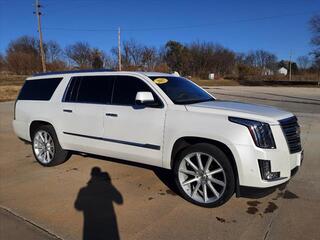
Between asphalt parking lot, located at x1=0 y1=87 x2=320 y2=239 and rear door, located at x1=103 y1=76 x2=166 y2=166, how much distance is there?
1.75 ft

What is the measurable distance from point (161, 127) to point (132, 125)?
0.52m

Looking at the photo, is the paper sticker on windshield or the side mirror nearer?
the side mirror

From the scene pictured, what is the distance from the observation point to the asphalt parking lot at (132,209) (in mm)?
3936

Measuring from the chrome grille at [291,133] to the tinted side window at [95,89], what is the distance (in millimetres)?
2659

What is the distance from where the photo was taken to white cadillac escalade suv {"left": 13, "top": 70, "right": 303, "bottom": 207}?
427 centimetres

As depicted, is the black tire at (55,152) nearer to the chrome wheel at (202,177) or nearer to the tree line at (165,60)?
the chrome wheel at (202,177)

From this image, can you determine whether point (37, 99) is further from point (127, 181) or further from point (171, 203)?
point (171, 203)

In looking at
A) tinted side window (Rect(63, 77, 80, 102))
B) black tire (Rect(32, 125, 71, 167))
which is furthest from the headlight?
black tire (Rect(32, 125, 71, 167))

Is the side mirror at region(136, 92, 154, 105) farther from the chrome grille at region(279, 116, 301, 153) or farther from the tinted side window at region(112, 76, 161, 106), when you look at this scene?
the chrome grille at region(279, 116, 301, 153)

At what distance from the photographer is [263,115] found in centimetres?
443

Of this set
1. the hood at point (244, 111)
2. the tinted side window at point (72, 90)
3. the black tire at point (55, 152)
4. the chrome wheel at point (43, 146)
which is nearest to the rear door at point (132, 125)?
the hood at point (244, 111)

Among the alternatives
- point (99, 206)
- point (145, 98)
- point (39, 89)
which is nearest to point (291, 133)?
point (145, 98)

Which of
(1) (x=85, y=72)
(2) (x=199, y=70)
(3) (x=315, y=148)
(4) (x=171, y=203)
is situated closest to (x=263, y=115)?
(4) (x=171, y=203)

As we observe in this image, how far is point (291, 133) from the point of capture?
456 cm
